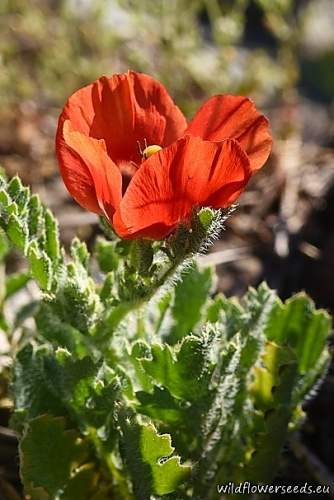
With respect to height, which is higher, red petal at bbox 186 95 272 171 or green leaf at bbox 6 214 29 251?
red petal at bbox 186 95 272 171

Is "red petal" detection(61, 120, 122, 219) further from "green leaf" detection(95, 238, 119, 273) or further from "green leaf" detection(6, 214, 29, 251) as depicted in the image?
"green leaf" detection(95, 238, 119, 273)

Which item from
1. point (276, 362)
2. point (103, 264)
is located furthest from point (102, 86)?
point (276, 362)

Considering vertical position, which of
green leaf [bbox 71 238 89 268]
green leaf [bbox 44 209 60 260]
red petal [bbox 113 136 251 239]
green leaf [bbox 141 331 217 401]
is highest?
red petal [bbox 113 136 251 239]

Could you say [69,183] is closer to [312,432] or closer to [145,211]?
[145,211]

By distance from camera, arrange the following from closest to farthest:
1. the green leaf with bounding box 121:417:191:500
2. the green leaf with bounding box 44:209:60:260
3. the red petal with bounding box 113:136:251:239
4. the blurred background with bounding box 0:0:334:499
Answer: the red petal with bounding box 113:136:251:239
the green leaf with bounding box 121:417:191:500
the green leaf with bounding box 44:209:60:260
the blurred background with bounding box 0:0:334:499

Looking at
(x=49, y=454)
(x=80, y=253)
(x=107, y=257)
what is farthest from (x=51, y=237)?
(x=49, y=454)

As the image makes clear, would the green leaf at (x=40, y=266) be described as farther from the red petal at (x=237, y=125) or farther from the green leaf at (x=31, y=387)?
the red petal at (x=237, y=125)

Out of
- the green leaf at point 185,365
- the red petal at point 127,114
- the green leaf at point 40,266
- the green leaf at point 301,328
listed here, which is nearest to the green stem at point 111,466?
the green leaf at point 185,365

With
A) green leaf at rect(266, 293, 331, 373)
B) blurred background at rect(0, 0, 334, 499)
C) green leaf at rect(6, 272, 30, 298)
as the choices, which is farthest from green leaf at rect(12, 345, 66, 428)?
blurred background at rect(0, 0, 334, 499)
